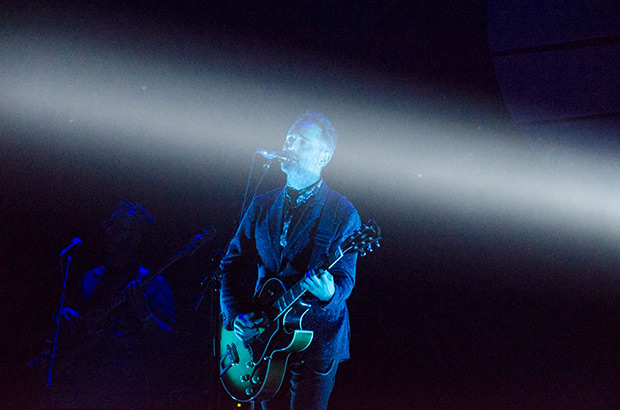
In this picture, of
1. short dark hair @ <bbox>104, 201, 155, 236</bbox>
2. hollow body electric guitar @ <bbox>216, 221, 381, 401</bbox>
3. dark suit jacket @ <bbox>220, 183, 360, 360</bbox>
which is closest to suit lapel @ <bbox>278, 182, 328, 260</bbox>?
dark suit jacket @ <bbox>220, 183, 360, 360</bbox>

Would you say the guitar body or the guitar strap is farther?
the guitar strap

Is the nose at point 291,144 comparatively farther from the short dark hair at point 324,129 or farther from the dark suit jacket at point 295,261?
the dark suit jacket at point 295,261

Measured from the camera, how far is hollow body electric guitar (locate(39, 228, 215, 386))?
10.6 feet

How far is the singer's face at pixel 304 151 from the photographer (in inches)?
123

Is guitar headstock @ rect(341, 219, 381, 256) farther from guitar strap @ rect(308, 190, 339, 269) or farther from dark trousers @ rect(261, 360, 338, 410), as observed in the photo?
dark trousers @ rect(261, 360, 338, 410)

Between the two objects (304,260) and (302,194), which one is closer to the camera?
(304,260)

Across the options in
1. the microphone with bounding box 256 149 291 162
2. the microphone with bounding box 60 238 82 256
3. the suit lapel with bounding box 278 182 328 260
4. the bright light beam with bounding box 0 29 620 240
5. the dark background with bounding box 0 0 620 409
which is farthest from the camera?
the bright light beam with bounding box 0 29 620 240

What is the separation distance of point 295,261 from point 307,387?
620mm

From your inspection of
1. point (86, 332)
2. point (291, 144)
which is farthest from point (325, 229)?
point (86, 332)

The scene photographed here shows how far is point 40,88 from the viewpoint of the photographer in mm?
3850

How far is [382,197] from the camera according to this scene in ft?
11.8

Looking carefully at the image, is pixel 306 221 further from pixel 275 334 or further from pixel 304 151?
pixel 275 334

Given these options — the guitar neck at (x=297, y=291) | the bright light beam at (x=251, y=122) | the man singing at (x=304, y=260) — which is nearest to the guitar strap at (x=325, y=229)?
the man singing at (x=304, y=260)

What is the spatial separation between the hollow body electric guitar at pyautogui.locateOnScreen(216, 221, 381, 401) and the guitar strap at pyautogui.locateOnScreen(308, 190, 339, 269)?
0.62 ft
